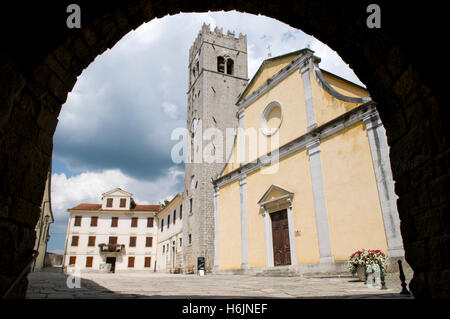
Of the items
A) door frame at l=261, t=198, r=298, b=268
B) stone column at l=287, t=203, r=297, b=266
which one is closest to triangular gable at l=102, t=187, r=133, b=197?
door frame at l=261, t=198, r=298, b=268

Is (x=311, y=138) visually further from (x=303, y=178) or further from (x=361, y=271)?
(x=361, y=271)

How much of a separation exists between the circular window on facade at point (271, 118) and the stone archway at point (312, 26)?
34.9ft

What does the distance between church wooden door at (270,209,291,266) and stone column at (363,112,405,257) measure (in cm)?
453

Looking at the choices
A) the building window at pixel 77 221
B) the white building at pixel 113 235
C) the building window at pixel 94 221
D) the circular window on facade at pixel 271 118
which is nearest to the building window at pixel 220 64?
the circular window on facade at pixel 271 118

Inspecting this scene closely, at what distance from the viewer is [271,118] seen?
15.1 m

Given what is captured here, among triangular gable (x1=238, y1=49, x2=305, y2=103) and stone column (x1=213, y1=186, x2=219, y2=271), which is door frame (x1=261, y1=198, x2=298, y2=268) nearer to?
stone column (x1=213, y1=186, x2=219, y2=271)

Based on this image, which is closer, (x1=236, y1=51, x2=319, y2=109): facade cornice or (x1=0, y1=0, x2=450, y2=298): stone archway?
(x1=0, y1=0, x2=450, y2=298): stone archway

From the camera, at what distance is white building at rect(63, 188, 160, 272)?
33281mm

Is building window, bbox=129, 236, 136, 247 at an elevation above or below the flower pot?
above

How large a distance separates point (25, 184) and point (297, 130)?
1165 centimetres

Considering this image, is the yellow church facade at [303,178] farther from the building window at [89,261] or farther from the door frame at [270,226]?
the building window at [89,261]

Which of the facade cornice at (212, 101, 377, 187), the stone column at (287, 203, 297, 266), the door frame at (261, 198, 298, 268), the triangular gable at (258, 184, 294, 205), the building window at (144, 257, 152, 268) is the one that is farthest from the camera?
the building window at (144, 257, 152, 268)

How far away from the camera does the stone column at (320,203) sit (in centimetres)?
1052

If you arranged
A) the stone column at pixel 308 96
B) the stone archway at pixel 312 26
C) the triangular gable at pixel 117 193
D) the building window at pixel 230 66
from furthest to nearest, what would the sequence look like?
the triangular gable at pixel 117 193, the building window at pixel 230 66, the stone column at pixel 308 96, the stone archway at pixel 312 26
